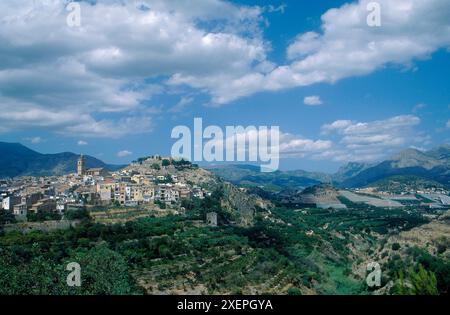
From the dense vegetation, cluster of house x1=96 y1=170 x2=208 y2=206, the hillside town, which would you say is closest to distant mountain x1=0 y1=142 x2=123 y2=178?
the hillside town

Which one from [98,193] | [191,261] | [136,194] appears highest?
[98,193]

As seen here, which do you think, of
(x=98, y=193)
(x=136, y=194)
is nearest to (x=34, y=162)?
(x=98, y=193)

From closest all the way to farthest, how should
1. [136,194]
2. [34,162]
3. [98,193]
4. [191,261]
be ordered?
[191,261] → [98,193] → [136,194] → [34,162]

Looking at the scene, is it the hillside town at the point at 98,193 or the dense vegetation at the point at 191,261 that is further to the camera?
the hillside town at the point at 98,193

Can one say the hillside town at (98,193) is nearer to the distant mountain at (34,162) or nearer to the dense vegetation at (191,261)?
the dense vegetation at (191,261)

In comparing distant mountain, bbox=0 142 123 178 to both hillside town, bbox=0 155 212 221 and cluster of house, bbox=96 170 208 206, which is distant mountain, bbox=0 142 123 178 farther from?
cluster of house, bbox=96 170 208 206

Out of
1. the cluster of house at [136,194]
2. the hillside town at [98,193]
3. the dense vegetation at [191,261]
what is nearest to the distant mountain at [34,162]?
the hillside town at [98,193]

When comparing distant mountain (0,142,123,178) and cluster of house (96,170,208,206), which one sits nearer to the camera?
cluster of house (96,170,208,206)

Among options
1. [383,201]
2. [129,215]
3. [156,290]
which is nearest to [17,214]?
[129,215]

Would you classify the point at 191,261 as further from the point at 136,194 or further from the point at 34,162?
the point at 34,162
